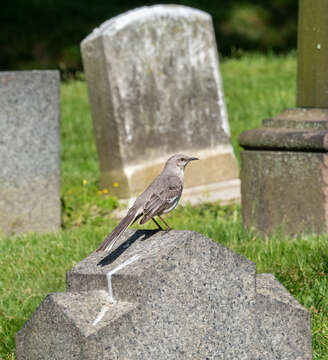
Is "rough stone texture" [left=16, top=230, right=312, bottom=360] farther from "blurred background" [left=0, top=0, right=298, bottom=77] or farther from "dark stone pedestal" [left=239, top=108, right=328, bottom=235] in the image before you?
"blurred background" [left=0, top=0, right=298, bottom=77]

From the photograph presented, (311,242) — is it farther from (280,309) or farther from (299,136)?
(280,309)

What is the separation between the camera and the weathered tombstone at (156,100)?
7277 mm

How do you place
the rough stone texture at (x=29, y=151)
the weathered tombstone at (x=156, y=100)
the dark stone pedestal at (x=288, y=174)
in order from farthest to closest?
the weathered tombstone at (x=156, y=100) → the rough stone texture at (x=29, y=151) → the dark stone pedestal at (x=288, y=174)

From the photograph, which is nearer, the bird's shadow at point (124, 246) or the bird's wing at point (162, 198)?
the bird's shadow at point (124, 246)

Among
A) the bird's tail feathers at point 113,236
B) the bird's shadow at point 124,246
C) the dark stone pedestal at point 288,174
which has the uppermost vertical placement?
the bird's tail feathers at point 113,236

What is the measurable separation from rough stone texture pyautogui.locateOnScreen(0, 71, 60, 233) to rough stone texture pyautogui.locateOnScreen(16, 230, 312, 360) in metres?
3.42

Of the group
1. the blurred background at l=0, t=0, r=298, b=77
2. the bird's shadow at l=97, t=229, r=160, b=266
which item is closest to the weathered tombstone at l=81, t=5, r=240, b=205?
the bird's shadow at l=97, t=229, r=160, b=266

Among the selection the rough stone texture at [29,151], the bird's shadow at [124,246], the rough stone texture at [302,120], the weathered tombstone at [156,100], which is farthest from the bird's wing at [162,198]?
the weathered tombstone at [156,100]

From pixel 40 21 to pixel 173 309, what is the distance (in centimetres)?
1801

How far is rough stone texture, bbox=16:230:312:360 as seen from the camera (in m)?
2.41

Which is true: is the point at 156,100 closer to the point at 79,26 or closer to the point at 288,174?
the point at 288,174

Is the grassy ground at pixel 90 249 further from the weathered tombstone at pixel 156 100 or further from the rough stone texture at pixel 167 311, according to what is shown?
the rough stone texture at pixel 167 311

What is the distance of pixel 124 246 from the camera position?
2.81m

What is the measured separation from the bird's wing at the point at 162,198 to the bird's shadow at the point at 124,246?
108 mm
